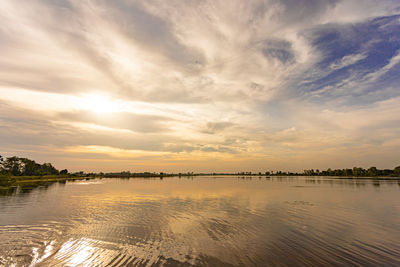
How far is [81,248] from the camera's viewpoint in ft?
55.2

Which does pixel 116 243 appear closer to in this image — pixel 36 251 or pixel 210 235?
pixel 36 251

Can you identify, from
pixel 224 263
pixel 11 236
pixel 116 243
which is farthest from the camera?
pixel 11 236

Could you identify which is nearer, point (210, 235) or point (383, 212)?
point (210, 235)

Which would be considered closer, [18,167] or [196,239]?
[196,239]

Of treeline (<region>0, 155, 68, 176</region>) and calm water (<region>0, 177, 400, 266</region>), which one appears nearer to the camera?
calm water (<region>0, 177, 400, 266</region>)

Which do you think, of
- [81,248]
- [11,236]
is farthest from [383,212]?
[11,236]

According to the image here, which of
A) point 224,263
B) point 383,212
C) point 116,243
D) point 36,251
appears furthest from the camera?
point 383,212

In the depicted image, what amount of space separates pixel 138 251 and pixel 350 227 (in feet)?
88.5

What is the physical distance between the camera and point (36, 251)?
15969mm

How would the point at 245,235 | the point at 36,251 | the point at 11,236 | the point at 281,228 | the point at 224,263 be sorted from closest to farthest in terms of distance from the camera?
1. the point at 224,263
2. the point at 36,251
3. the point at 11,236
4. the point at 245,235
5. the point at 281,228

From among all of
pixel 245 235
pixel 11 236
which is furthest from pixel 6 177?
pixel 245 235

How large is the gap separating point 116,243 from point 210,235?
32.4 ft

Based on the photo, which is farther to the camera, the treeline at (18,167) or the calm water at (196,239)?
the treeline at (18,167)

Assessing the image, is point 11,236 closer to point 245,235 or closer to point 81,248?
point 81,248
